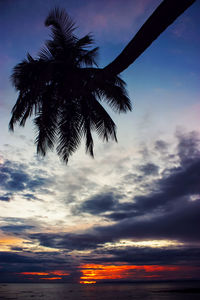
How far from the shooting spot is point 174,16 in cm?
308

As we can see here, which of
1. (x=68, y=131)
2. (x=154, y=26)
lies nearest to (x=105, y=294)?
(x=68, y=131)

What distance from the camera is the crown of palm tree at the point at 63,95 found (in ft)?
22.0

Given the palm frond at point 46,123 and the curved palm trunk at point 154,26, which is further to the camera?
the palm frond at point 46,123

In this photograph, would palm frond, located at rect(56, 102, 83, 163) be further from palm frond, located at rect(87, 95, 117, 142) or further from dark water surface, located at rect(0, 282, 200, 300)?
dark water surface, located at rect(0, 282, 200, 300)

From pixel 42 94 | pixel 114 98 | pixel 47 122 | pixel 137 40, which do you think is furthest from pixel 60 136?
pixel 137 40

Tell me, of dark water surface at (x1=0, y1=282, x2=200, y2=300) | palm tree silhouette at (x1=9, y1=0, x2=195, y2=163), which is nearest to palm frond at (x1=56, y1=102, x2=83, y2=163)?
palm tree silhouette at (x1=9, y1=0, x2=195, y2=163)

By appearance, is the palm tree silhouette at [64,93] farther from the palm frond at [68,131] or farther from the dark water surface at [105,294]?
the dark water surface at [105,294]

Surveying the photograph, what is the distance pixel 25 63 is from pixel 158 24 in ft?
18.3

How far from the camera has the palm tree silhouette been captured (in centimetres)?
655

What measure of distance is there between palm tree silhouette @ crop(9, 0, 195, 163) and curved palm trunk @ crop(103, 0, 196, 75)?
0.66m

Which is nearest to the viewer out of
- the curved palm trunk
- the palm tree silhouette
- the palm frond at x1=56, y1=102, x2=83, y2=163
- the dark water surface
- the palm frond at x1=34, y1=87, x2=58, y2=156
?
the curved palm trunk

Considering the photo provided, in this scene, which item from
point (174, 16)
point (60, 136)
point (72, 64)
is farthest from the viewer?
point (60, 136)

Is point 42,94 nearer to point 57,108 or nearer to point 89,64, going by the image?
point 57,108

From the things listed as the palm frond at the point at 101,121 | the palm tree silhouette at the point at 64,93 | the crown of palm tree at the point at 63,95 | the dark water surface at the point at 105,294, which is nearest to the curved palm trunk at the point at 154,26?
the palm tree silhouette at the point at 64,93
